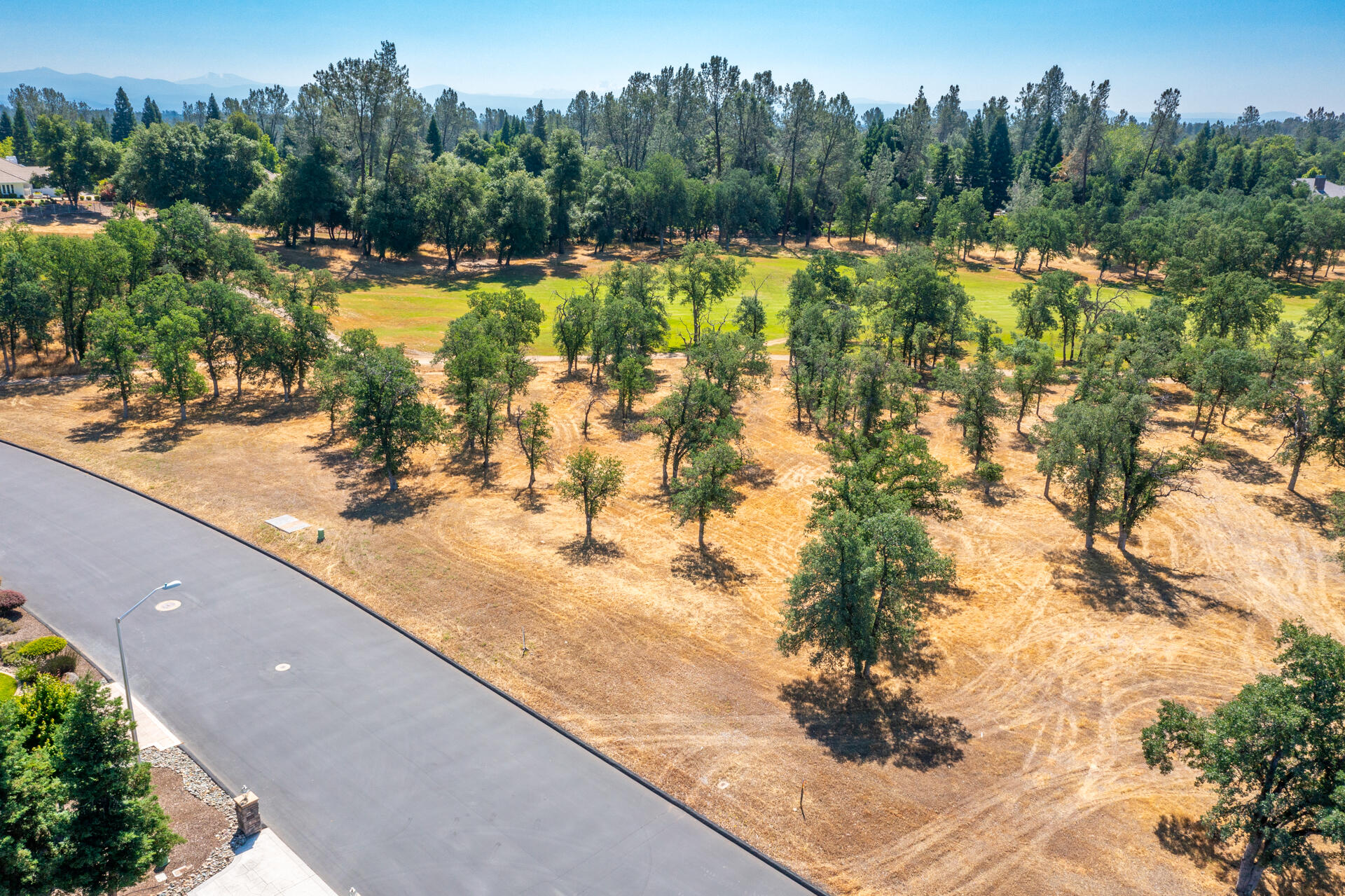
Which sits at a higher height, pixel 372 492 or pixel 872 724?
pixel 372 492

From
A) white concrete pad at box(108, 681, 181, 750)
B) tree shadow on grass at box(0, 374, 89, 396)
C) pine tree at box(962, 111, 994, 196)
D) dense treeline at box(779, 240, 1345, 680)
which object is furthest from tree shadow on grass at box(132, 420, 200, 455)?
pine tree at box(962, 111, 994, 196)

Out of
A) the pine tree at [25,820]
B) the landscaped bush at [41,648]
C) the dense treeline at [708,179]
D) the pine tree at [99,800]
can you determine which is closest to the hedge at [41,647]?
the landscaped bush at [41,648]

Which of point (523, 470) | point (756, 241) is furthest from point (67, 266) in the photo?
point (756, 241)

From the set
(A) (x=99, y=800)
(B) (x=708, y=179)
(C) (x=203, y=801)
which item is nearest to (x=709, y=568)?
(C) (x=203, y=801)

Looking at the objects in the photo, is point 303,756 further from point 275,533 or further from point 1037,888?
point 1037,888

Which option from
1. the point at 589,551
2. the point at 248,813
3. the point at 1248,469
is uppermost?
the point at 1248,469

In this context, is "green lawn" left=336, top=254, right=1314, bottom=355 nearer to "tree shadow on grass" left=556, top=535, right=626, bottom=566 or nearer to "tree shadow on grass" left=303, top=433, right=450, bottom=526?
"tree shadow on grass" left=303, top=433, right=450, bottom=526

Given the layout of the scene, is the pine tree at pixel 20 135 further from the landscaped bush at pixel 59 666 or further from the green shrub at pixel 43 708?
the green shrub at pixel 43 708

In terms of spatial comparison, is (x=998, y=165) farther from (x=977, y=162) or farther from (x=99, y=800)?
(x=99, y=800)
